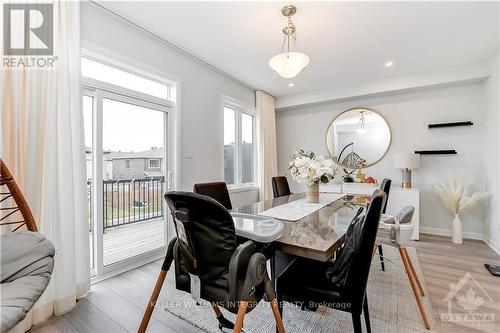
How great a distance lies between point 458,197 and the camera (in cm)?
328

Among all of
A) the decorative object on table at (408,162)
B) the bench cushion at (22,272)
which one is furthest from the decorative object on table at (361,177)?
the bench cushion at (22,272)

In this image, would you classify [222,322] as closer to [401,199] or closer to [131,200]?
[131,200]

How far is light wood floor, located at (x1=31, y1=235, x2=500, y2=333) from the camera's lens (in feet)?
5.08

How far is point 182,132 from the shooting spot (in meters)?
3.00

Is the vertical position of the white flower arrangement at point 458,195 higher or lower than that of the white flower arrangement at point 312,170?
lower

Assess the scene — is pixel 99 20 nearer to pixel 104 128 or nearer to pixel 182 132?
pixel 104 128

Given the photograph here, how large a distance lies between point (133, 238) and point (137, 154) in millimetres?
1124

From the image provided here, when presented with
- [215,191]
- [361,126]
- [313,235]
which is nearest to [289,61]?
[215,191]

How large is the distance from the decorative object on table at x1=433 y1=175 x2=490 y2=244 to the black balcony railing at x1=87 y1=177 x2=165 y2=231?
4.09 metres

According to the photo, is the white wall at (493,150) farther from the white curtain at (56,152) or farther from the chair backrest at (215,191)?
the white curtain at (56,152)

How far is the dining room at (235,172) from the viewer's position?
3.71ft

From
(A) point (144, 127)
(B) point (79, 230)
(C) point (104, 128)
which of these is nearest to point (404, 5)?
(A) point (144, 127)

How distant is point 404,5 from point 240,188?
318cm

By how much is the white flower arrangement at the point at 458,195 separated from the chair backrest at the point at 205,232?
3.81 meters
